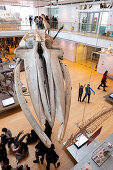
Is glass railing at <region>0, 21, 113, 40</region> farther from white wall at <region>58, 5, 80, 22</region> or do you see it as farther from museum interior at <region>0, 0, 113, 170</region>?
white wall at <region>58, 5, 80, 22</region>

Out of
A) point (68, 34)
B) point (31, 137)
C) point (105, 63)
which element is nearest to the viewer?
point (31, 137)

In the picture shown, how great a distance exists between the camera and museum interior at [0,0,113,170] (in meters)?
1.69

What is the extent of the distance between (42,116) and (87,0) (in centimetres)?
1372

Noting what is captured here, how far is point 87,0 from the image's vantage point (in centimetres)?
1198

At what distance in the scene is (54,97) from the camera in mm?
1676

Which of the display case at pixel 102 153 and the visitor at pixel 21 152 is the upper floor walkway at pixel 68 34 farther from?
the visitor at pixel 21 152

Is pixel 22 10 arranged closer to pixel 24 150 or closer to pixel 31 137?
pixel 31 137

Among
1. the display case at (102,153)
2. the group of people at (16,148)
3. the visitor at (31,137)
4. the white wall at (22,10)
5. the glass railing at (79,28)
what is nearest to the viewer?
the group of people at (16,148)

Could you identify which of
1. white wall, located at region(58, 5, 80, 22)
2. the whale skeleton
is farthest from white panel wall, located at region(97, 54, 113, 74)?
the whale skeleton

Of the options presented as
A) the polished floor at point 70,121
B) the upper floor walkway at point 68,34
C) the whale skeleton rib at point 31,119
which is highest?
the upper floor walkway at point 68,34

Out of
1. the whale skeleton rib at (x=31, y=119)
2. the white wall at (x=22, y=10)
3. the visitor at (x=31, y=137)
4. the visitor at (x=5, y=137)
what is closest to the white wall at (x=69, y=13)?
the white wall at (x=22, y=10)

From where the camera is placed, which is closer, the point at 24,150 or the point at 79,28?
the point at 24,150

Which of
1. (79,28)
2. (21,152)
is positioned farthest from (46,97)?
(79,28)

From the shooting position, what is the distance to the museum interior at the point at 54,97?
1.69 metres
